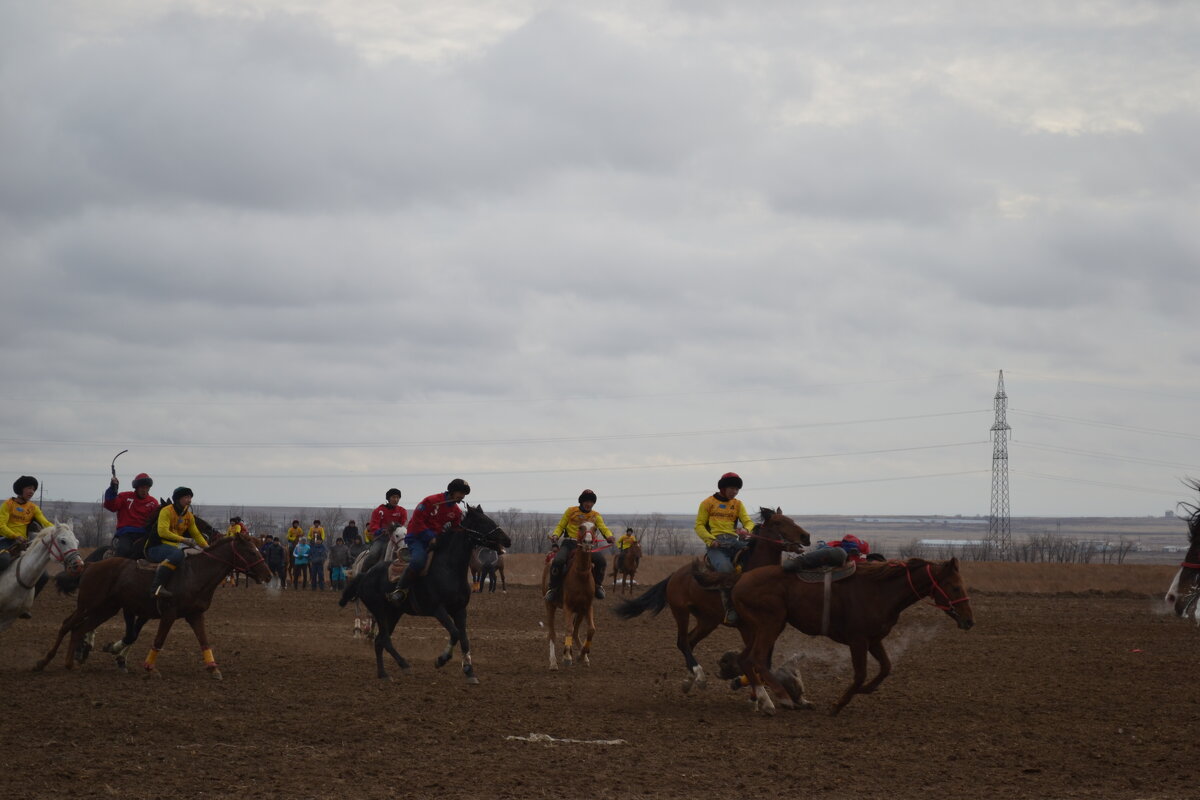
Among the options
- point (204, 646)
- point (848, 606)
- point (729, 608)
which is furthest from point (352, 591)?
point (848, 606)

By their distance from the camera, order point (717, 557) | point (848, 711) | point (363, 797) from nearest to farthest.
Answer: point (363, 797), point (848, 711), point (717, 557)

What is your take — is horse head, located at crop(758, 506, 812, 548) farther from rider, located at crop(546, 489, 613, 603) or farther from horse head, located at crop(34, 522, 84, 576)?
horse head, located at crop(34, 522, 84, 576)

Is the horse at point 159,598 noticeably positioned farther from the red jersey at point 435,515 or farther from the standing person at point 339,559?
the standing person at point 339,559

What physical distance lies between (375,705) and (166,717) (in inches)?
83.8

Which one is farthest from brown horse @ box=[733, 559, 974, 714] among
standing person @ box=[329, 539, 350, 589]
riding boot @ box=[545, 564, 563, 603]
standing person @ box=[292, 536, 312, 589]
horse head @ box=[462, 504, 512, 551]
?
standing person @ box=[292, 536, 312, 589]

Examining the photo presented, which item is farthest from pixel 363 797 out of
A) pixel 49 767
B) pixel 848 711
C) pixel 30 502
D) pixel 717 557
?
pixel 30 502

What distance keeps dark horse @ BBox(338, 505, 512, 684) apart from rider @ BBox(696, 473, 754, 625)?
2.47 metres

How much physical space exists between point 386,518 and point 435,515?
472 cm

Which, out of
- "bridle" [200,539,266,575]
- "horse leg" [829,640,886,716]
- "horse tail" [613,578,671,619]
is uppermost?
"bridle" [200,539,266,575]

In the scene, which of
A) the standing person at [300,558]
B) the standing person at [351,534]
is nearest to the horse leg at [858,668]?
the standing person at [351,534]

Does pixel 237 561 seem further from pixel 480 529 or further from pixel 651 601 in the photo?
pixel 651 601

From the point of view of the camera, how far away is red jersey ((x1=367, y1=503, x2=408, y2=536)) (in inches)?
762

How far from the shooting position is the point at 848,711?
492 inches

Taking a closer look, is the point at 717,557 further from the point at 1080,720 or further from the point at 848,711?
the point at 1080,720
